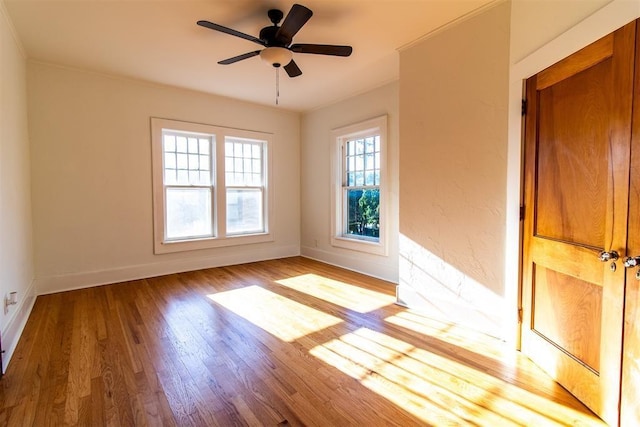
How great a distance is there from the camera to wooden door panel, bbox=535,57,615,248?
1637 millimetres

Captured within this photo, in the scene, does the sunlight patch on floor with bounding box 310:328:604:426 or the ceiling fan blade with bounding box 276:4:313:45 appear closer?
the sunlight patch on floor with bounding box 310:328:604:426

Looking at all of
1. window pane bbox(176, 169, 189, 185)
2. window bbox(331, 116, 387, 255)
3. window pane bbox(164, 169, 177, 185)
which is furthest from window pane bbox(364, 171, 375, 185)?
window pane bbox(164, 169, 177, 185)

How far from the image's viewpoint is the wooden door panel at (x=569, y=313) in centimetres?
169

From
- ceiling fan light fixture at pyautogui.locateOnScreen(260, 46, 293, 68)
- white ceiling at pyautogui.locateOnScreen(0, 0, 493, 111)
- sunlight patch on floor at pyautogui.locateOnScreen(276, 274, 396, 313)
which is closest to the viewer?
white ceiling at pyautogui.locateOnScreen(0, 0, 493, 111)

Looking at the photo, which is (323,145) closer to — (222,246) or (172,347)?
(222,246)

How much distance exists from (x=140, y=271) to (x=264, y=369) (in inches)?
122

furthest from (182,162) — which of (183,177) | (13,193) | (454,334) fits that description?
(454,334)

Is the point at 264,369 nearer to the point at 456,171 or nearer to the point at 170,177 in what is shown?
the point at 456,171

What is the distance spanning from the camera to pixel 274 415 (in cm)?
163

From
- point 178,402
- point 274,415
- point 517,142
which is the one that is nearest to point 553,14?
point 517,142

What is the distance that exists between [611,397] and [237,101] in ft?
17.4

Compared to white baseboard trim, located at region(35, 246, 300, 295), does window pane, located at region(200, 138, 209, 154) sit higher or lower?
higher

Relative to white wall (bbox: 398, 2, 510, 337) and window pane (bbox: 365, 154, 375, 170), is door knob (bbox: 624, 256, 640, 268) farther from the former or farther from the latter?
window pane (bbox: 365, 154, 375, 170)

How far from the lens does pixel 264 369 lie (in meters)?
2.07
